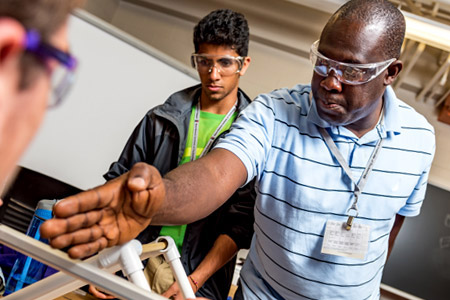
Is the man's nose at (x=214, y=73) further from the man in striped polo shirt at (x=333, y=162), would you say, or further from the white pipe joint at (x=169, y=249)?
the white pipe joint at (x=169, y=249)

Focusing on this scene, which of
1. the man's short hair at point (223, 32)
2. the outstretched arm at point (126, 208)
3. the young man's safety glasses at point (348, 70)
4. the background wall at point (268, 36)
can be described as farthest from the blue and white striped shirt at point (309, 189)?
the background wall at point (268, 36)

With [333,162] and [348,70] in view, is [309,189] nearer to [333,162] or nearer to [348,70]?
[333,162]

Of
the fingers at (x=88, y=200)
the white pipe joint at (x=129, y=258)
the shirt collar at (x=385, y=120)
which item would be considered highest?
the shirt collar at (x=385, y=120)

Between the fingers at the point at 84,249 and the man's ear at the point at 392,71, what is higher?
the man's ear at the point at 392,71

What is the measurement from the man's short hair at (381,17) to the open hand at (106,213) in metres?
0.71

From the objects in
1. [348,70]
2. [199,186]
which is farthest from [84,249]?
[348,70]

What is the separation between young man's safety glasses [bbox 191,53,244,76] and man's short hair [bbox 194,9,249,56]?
0.06m

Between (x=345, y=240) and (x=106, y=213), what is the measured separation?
680 mm

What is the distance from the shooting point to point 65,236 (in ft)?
2.32

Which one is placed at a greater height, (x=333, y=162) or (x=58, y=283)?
(x=333, y=162)

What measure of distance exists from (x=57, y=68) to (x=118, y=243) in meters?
0.42

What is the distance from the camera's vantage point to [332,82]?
119 centimetres

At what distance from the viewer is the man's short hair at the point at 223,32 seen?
185 cm

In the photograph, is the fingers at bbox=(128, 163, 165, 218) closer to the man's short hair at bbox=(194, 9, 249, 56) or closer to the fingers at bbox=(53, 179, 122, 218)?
the fingers at bbox=(53, 179, 122, 218)
